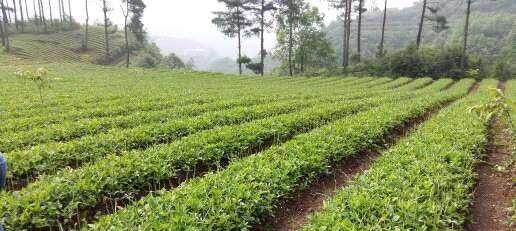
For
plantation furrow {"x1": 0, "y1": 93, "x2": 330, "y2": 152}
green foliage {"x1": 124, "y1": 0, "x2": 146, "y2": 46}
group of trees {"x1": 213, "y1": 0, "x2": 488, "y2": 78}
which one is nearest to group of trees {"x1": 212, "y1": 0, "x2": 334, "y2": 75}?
group of trees {"x1": 213, "y1": 0, "x2": 488, "y2": 78}

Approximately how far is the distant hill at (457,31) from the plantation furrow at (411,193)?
60.3 meters

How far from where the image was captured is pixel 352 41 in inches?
5241

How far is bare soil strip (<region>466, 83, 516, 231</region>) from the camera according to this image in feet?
26.5

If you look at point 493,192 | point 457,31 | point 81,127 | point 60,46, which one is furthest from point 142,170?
point 457,31

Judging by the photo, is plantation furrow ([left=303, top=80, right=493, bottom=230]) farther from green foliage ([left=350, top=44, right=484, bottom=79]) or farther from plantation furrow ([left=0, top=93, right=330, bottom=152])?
green foliage ([left=350, top=44, right=484, bottom=79])

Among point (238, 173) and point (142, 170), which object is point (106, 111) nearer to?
point (142, 170)

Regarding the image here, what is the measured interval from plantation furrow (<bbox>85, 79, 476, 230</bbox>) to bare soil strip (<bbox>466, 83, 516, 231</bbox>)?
3.28m

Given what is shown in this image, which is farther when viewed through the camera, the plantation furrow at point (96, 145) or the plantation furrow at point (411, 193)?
the plantation furrow at point (96, 145)

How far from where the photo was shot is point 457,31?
11912 centimetres

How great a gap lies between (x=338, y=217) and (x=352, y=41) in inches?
5190

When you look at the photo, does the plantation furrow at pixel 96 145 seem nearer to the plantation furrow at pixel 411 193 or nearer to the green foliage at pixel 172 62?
the plantation furrow at pixel 411 193

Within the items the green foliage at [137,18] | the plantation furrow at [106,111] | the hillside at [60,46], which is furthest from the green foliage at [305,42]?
the plantation furrow at [106,111]

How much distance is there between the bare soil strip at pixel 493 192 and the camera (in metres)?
8.06

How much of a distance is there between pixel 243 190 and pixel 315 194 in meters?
2.22
